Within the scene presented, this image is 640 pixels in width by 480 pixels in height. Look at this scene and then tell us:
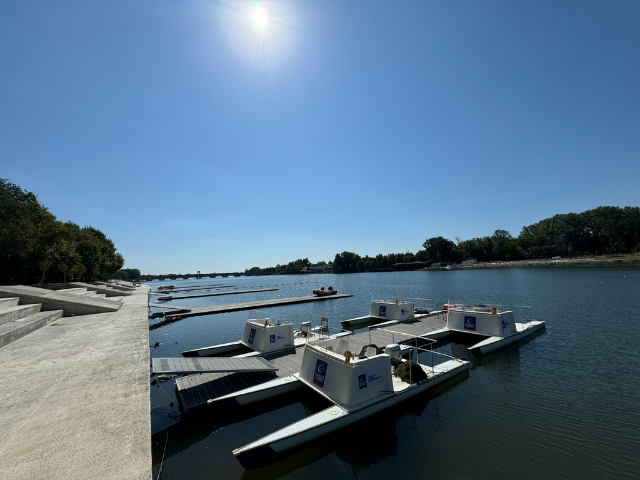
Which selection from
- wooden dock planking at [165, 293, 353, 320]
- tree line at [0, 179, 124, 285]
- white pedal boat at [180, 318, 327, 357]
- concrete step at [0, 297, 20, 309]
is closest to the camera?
white pedal boat at [180, 318, 327, 357]

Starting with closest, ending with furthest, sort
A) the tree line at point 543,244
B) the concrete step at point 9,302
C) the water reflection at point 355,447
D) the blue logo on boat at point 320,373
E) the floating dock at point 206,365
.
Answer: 1. the water reflection at point 355,447
2. the floating dock at point 206,365
3. the blue logo on boat at point 320,373
4. the concrete step at point 9,302
5. the tree line at point 543,244

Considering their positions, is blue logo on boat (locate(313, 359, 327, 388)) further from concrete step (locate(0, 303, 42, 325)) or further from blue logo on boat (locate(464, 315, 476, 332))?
concrete step (locate(0, 303, 42, 325))

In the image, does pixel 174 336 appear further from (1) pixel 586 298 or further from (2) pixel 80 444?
(1) pixel 586 298

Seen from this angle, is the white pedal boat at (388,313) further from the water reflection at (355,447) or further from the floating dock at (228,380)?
the water reflection at (355,447)

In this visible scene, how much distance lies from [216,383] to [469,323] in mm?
17380

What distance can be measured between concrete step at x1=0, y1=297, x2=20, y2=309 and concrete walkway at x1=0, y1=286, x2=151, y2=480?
24.0 feet

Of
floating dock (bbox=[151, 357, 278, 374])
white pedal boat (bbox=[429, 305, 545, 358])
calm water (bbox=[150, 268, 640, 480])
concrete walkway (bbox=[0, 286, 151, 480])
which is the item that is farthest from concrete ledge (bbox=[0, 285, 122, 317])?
white pedal boat (bbox=[429, 305, 545, 358])

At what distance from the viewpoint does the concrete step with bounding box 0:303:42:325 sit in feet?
50.9

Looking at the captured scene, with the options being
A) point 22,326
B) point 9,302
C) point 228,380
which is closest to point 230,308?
point 9,302

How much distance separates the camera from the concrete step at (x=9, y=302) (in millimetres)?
17806

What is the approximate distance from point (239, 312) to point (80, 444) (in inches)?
1340

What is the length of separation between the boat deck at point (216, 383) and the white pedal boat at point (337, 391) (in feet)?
3.85

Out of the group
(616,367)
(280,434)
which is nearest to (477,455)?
(280,434)

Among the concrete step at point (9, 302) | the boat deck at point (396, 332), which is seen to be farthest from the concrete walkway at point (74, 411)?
the boat deck at point (396, 332)
